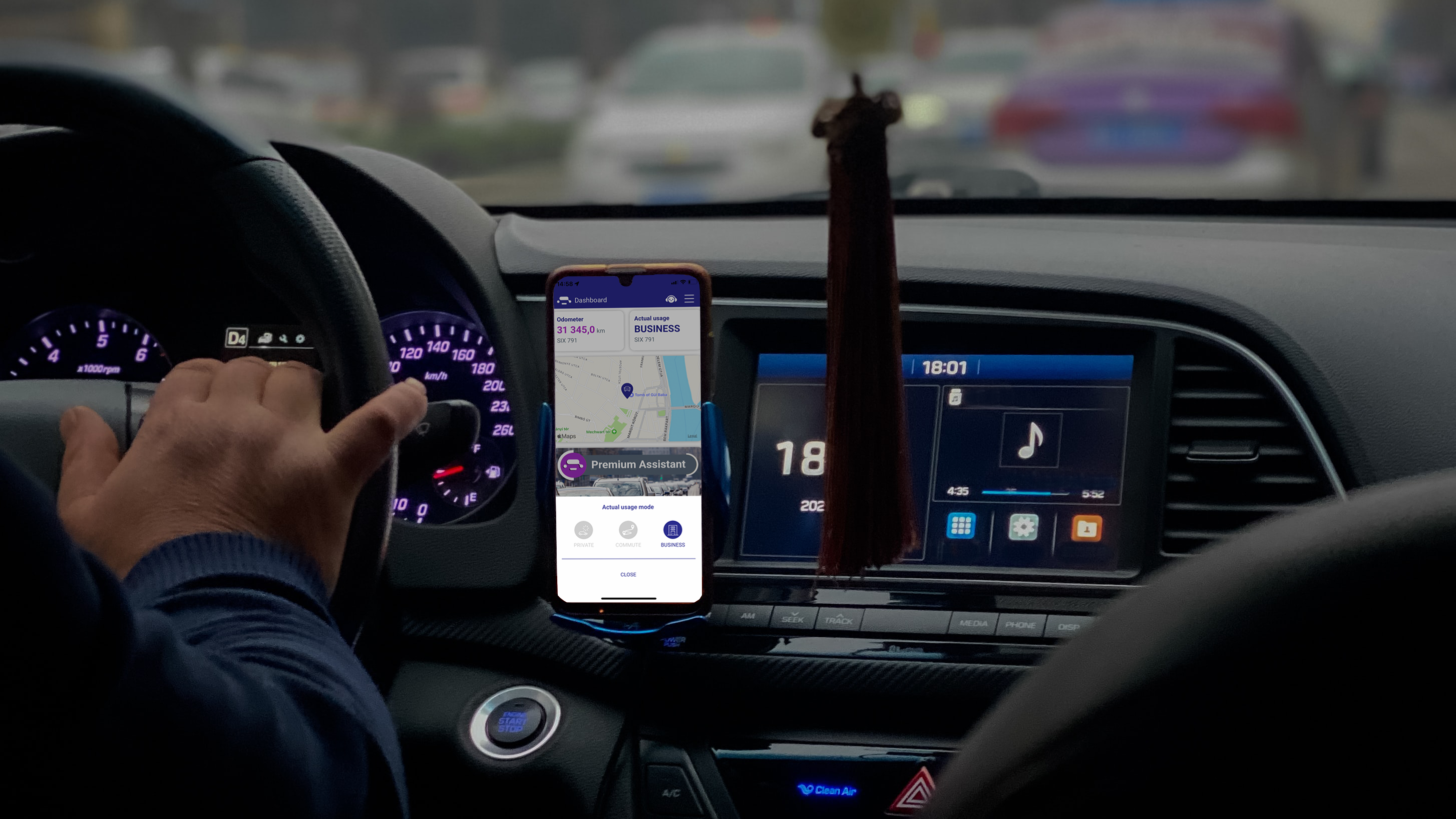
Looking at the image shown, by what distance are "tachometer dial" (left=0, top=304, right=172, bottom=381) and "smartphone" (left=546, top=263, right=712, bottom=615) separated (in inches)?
25.0

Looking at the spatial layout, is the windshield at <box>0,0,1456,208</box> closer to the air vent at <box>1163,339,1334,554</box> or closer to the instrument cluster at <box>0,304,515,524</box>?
the instrument cluster at <box>0,304,515,524</box>

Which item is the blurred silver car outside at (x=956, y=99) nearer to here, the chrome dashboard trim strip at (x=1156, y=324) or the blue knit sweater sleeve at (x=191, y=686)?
the chrome dashboard trim strip at (x=1156, y=324)

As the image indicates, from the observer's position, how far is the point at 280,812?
3.71 ft

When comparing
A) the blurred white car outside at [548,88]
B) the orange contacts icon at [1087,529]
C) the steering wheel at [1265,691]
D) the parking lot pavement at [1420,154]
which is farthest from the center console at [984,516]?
the blurred white car outside at [548,88]

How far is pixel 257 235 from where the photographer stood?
5.63 ft

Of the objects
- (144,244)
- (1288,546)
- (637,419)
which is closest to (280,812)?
(1288,546)

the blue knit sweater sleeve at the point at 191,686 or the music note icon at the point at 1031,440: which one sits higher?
the music note icon at the point at 1031,440

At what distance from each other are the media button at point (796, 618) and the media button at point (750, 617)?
1 centimetres

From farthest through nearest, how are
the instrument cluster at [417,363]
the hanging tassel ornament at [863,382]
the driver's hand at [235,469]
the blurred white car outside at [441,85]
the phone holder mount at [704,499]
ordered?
the blurred white car outside at [441,85]
the instrument cluster at [417,363]
the phone holder mount at [704,499]
the hanging tassel ornament at [863,382]
the driver's hand at [235,469]

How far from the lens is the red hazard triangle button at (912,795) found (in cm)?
212

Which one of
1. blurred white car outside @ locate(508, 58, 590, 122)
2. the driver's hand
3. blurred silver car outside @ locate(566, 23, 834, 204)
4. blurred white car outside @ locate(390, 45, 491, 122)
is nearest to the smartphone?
the driver's hand

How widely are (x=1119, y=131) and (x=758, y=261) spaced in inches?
119

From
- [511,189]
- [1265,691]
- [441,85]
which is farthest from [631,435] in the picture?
[441,85]

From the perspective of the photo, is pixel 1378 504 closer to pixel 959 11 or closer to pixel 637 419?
pixel 637 419
